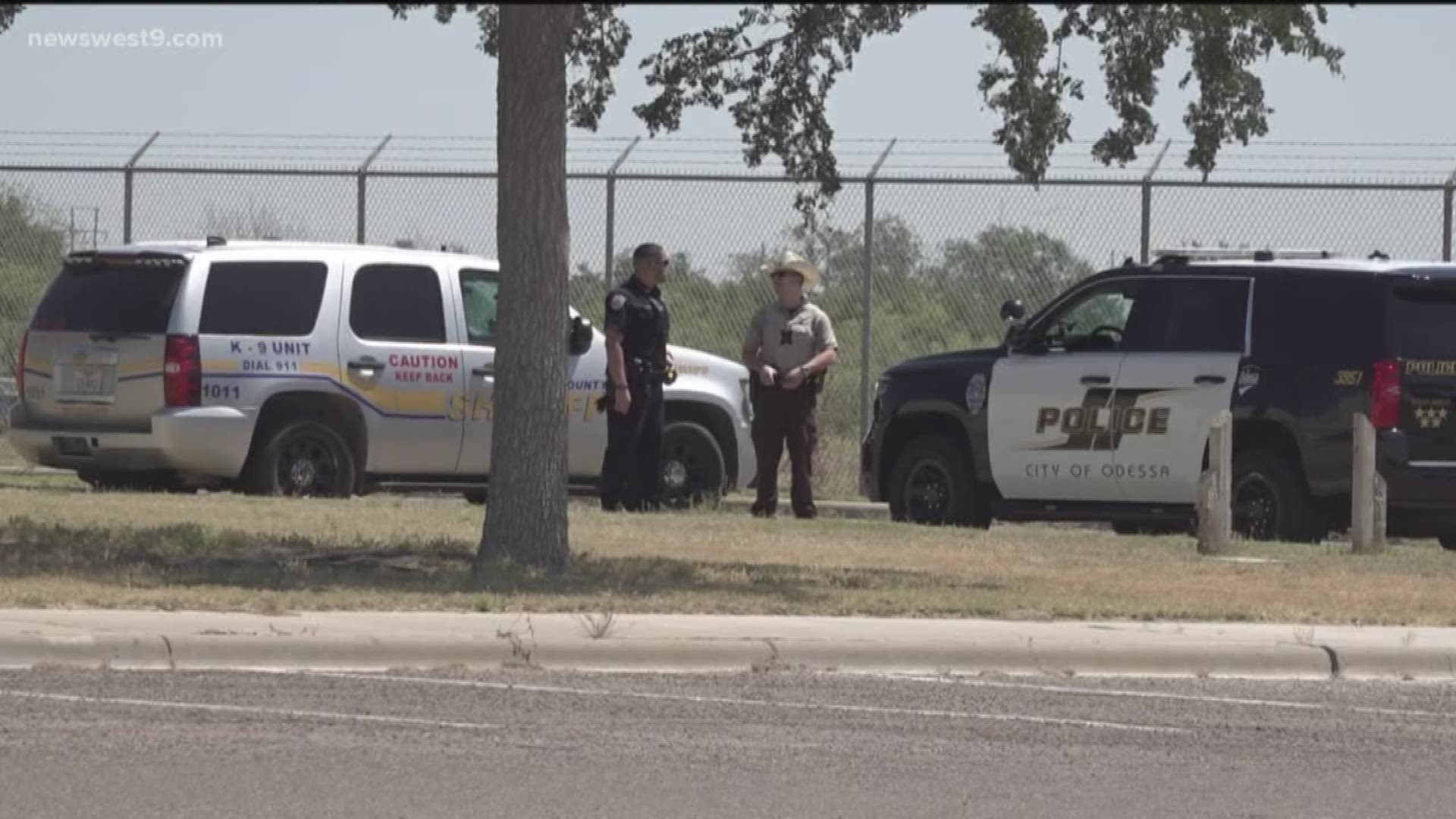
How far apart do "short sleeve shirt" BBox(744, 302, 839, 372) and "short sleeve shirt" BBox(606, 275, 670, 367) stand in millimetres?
779

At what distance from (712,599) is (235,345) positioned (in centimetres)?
610

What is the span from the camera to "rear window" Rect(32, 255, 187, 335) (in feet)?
60.4

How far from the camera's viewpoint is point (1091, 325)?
19250 mm

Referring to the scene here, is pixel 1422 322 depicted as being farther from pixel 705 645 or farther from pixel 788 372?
pixel 705 645

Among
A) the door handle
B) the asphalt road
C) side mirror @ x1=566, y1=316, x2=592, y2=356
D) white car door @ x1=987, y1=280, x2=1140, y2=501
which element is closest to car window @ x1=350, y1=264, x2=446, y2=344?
the door handle

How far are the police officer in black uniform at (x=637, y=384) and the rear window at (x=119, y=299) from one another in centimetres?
297

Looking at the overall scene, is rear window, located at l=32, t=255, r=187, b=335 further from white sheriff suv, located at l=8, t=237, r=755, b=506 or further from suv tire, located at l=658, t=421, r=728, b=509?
suv tire, located at l=658, t=421, r=728, b=509

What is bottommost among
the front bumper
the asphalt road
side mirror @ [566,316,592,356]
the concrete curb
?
the asphalt road

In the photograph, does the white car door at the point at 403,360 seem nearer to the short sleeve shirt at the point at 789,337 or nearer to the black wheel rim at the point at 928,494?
the short sleeve shirt at the point at 789,337

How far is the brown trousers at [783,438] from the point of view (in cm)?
1978

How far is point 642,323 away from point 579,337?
0.69 m

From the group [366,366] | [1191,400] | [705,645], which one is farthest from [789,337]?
[705,645]

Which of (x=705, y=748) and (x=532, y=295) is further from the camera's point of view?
(x=532, y=295)

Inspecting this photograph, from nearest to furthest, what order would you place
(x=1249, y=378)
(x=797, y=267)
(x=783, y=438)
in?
(x=1249, y=378) → (x=797, y=267) → (x=783, y=438)
